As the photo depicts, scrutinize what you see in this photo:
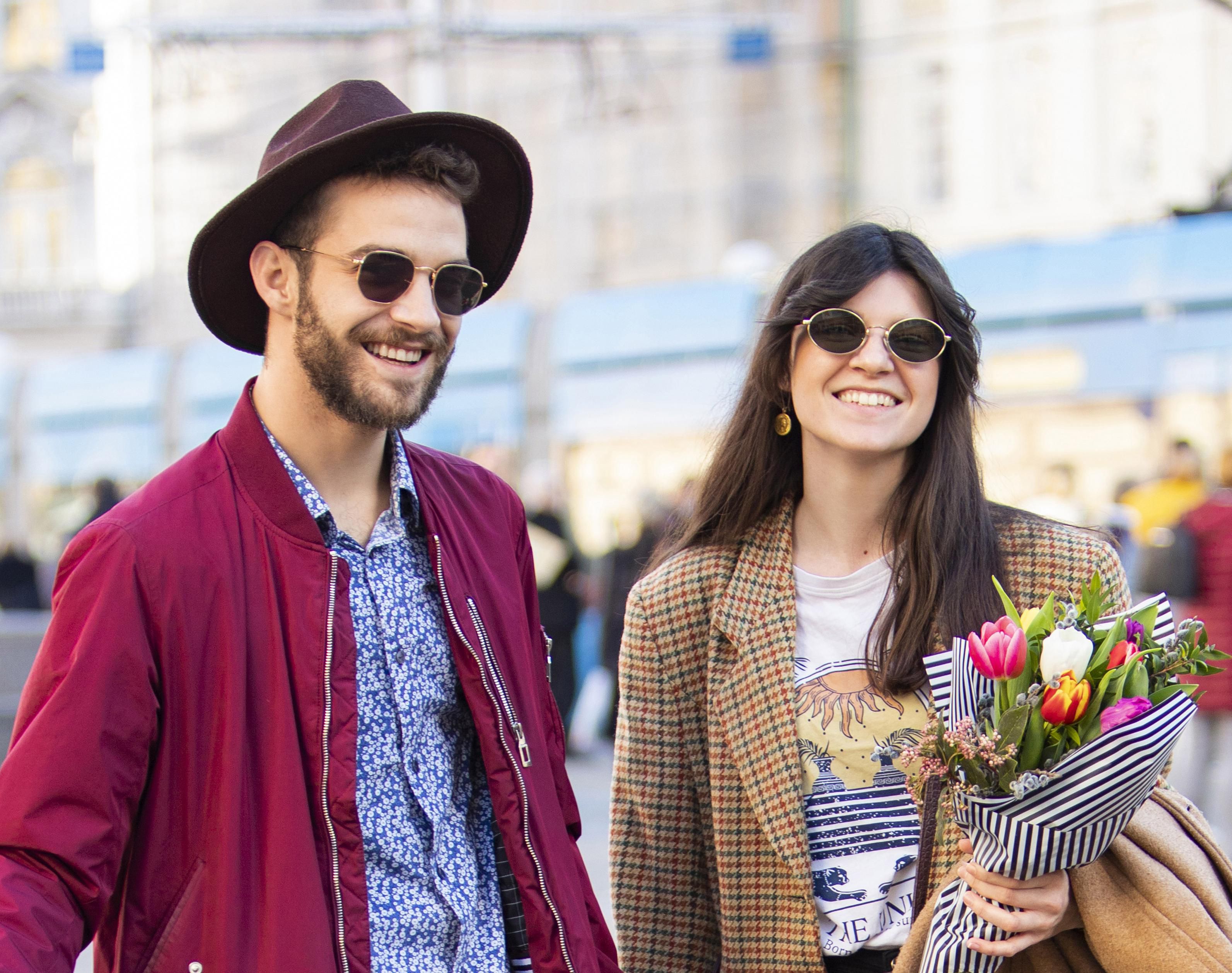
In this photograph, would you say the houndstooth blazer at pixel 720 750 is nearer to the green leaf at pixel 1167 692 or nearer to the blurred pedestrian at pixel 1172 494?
the green leaf at pixel 1167 692

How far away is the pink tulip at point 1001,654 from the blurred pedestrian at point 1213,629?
5.28 meters

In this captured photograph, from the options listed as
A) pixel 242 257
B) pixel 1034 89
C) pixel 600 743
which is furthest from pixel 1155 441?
pixel 1034 89

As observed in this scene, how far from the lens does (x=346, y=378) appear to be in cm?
234

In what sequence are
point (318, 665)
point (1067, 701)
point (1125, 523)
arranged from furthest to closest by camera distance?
point (1125, 523), point (318, 665), point (1067, 701)

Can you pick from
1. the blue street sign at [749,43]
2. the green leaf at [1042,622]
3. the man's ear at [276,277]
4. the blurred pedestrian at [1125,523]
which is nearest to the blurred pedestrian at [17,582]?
the blue street sign at [749,43]

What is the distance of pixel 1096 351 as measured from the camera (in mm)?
12727

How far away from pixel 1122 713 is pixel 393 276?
1.23 m

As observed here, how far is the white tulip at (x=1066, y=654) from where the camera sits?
6.94ft

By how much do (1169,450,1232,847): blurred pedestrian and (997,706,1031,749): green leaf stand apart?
17.5 feet

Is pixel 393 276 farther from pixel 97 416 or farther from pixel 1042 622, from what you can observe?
pixel 97 416

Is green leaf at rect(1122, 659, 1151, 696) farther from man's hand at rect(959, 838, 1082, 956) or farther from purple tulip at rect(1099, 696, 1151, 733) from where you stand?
man's hand at rect(959, 838, 1082, 956)

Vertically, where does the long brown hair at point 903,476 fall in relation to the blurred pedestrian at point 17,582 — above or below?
above

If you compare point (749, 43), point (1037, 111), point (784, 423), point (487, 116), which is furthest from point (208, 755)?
point (1037, 111)

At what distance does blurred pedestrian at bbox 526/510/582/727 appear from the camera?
1049 cm
